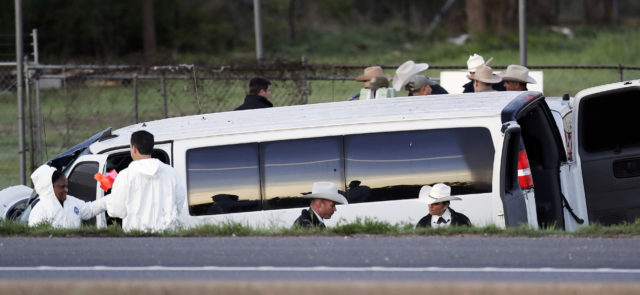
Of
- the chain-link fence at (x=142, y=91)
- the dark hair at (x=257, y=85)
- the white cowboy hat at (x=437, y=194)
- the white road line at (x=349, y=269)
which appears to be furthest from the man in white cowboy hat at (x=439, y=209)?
the chain-link fence at (x=142, y=91)

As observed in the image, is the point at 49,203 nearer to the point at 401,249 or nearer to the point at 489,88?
the point at 401,249

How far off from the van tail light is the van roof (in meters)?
0.42

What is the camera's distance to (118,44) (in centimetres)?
4644

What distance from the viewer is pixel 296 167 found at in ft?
30.7

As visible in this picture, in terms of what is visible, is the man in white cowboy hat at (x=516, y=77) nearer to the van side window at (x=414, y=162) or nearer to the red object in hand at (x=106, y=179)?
the van side window at (x=414, y=162)

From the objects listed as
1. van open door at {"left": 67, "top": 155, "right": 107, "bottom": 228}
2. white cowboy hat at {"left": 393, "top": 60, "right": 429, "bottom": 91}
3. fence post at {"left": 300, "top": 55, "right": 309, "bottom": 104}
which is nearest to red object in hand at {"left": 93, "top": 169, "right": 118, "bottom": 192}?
van open door at {"left": 67, "top": 155, "right": 107, "bottom": 228}

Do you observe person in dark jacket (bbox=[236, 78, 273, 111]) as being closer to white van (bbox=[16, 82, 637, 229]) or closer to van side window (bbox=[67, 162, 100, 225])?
white van (bbox=[16, 82, 637, 229])

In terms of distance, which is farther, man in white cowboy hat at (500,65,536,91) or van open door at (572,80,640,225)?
man in white cowboy hat at (500,65,536,91)

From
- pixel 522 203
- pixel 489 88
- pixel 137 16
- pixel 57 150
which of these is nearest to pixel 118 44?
pixel 137 16

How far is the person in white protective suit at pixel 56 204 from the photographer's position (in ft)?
31.4

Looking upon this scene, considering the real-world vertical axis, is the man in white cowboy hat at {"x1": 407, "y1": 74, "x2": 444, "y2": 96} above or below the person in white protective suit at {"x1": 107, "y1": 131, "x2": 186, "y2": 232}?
above

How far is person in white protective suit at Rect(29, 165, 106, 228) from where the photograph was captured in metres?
9.57

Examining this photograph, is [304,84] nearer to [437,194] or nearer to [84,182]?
[84,182]

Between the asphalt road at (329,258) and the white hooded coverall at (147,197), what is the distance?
2.27 ft
